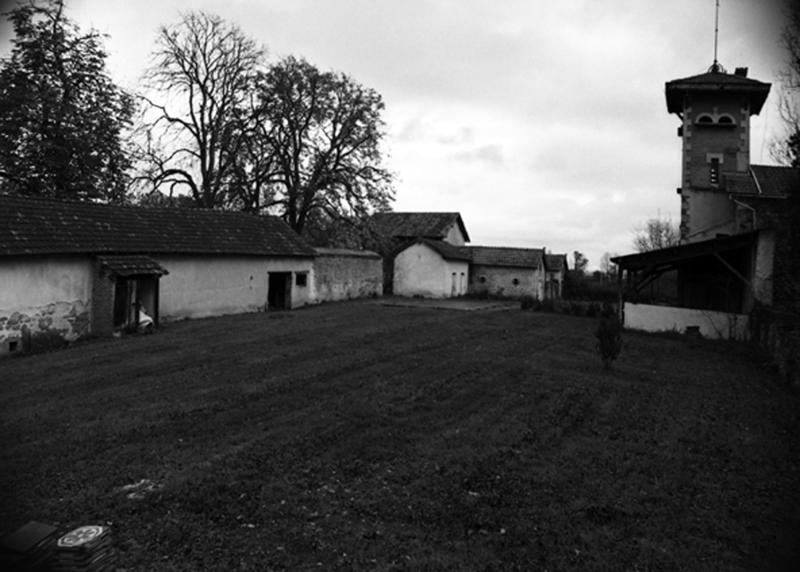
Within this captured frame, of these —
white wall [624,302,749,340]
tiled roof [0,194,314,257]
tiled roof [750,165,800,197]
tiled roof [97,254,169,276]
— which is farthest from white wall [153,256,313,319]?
tiled roof [750,165,800,197]

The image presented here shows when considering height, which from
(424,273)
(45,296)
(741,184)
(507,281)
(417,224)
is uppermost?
(741,184)

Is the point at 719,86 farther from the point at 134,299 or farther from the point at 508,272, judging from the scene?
the point at 134,299

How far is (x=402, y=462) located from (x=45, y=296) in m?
13.4

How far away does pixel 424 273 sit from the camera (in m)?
35.6

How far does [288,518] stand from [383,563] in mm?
1164

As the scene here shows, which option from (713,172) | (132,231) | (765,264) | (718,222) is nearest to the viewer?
(765,264)

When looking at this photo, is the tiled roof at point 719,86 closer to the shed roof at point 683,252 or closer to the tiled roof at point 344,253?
the shed roof at point 683,252

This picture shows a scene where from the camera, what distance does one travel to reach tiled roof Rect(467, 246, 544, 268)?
37.4 meters

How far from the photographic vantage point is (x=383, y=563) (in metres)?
4.19

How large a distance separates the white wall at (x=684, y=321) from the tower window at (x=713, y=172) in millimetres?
12914

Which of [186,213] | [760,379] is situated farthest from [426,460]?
[186,213]

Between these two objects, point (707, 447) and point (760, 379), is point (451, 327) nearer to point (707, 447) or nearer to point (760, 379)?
point (760, 379)

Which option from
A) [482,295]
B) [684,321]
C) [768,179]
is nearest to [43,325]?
[684,321]

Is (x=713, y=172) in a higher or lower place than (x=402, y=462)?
higher
